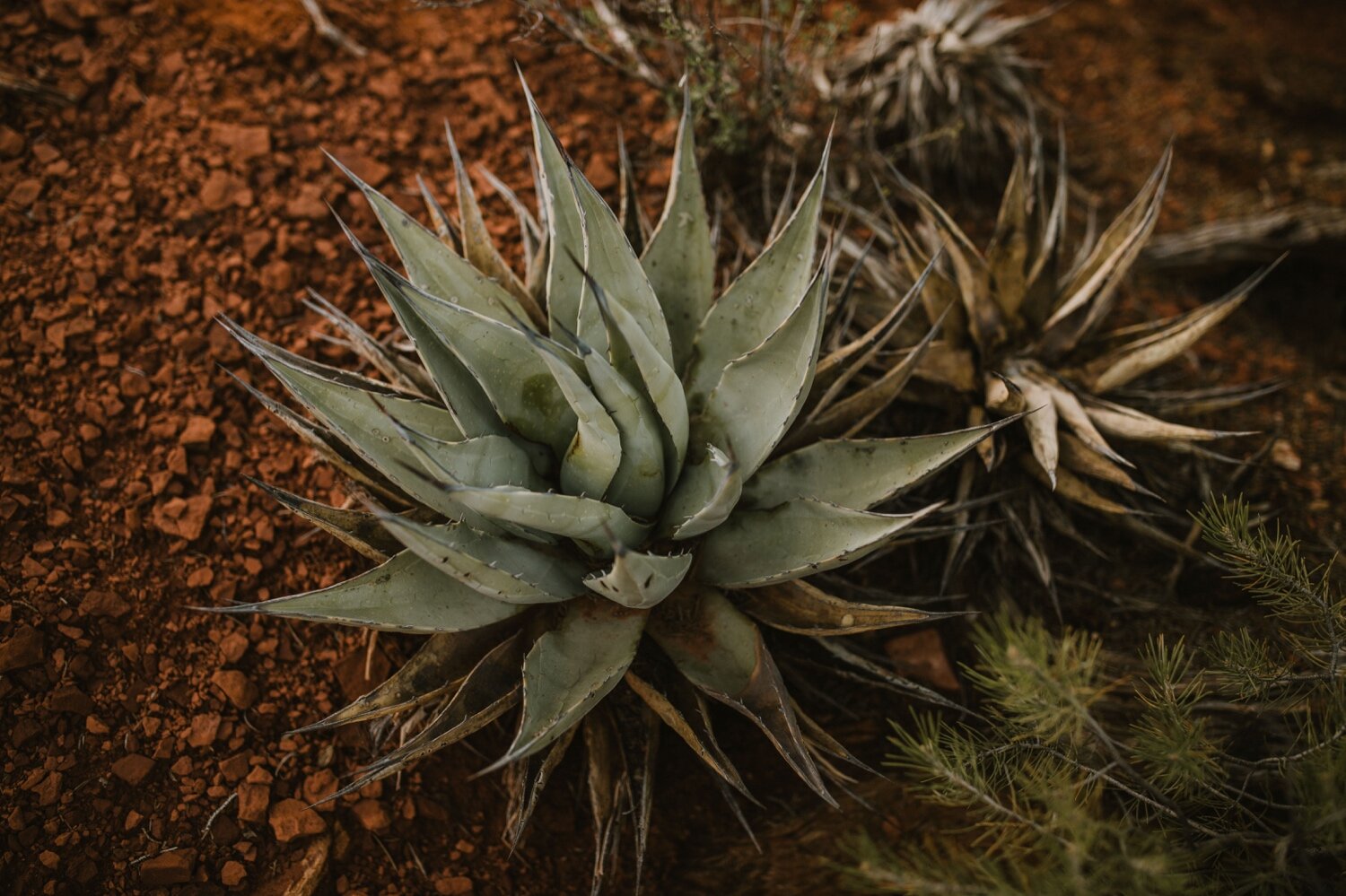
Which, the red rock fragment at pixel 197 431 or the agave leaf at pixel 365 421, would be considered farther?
the red rock fragment at pixel 197 431

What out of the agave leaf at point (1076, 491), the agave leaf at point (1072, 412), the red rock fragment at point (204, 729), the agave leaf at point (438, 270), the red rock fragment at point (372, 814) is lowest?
the red rock fragment at point (372, 814)

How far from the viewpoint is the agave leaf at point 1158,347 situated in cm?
229

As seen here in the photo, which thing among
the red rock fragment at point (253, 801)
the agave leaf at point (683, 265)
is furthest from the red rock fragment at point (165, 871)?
the agave leaf at point (683, 265)

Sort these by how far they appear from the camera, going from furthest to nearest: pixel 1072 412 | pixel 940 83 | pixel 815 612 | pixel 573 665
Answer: pixel 940 83
pixel 1072 412
pixel 815 612
pixel 573 665

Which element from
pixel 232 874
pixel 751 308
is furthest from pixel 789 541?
pixel 232 874

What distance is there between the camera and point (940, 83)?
3.04 meters

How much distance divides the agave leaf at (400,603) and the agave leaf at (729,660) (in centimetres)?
35

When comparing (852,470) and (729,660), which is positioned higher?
(852,470)

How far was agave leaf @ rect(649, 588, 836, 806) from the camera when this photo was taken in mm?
1729

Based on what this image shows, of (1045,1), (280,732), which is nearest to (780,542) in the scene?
(280,732)

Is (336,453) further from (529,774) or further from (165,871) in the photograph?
(165,871)

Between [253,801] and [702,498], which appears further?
[253,801]

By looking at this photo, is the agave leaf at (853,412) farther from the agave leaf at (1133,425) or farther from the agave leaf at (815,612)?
the agave leaf at (1133,425)

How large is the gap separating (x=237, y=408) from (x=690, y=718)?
147cm
